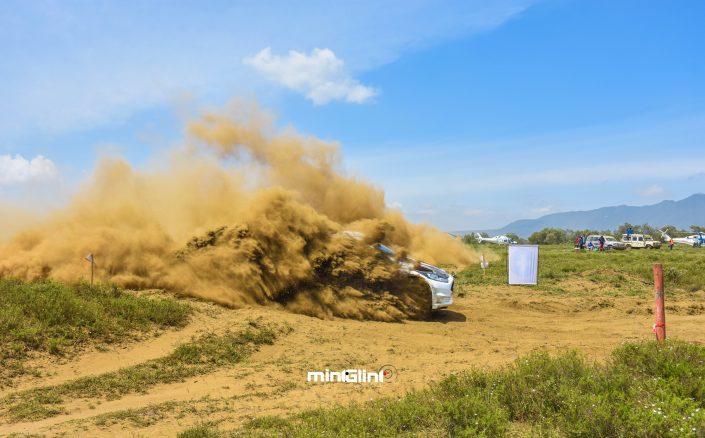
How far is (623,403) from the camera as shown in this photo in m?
5.28

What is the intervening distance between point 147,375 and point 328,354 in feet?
10.5

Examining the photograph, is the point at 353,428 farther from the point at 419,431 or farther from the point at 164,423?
the point at 164,423

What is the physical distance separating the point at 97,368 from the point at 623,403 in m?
7.61

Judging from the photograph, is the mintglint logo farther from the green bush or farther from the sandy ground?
the green bush

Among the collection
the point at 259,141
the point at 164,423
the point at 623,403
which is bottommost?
the point at 164,423

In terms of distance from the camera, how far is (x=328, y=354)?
9461mm

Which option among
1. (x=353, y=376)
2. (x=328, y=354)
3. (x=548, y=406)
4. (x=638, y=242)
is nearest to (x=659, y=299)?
(x=548, y=406)

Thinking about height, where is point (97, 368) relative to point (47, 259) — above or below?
below

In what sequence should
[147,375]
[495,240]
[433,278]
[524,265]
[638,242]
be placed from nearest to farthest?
1. [147,375]
2. [433,278]
3. [524,265]
4. [638,242]
5. [495,240]

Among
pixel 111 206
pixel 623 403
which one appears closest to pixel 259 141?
pixel 111 206

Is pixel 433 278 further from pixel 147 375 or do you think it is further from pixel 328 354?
pixel 147 375

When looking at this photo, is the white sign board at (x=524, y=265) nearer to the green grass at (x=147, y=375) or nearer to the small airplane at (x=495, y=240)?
the green grass at (x=147, y=375)

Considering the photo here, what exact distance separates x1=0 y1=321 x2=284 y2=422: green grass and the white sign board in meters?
12.4

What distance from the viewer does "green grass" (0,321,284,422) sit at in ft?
21.4
